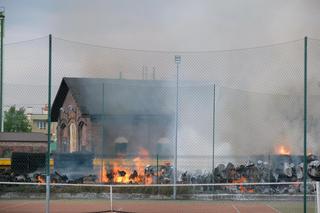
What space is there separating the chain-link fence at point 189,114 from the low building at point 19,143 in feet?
13.1

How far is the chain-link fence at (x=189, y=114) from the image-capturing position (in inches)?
622

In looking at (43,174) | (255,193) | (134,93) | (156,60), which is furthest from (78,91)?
(255,193)

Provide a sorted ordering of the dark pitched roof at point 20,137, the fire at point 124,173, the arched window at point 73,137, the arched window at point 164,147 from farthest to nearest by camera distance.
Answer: the dark pitched roof at point 20,137, the arched window at point 73,137, the arched window at point 164,147, the fire at point 124,173

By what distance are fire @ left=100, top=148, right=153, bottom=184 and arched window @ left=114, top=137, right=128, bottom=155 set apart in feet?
1.95

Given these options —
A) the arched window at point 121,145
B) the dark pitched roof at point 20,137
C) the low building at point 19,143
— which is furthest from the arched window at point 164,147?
the dark pitched roof at point 20,137

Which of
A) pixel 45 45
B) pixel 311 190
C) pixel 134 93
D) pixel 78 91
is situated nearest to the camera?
pixel 45 45

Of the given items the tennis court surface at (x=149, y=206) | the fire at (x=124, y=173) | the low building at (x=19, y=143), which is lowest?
the tennis court surface at (x=149, y=206)

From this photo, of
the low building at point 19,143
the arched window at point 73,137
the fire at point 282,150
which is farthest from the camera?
the low building at point 19,143

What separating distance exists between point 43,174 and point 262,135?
6465 millimetres

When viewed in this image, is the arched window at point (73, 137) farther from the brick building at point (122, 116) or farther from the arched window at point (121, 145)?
the arched window at point (121, 145)

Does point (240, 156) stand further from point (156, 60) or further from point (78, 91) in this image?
point (78, 91)

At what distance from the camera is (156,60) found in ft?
53.0

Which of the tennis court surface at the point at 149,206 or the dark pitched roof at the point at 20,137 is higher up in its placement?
the dark pitched roof at the point at 20,137

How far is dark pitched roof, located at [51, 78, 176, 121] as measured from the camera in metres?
18.9
